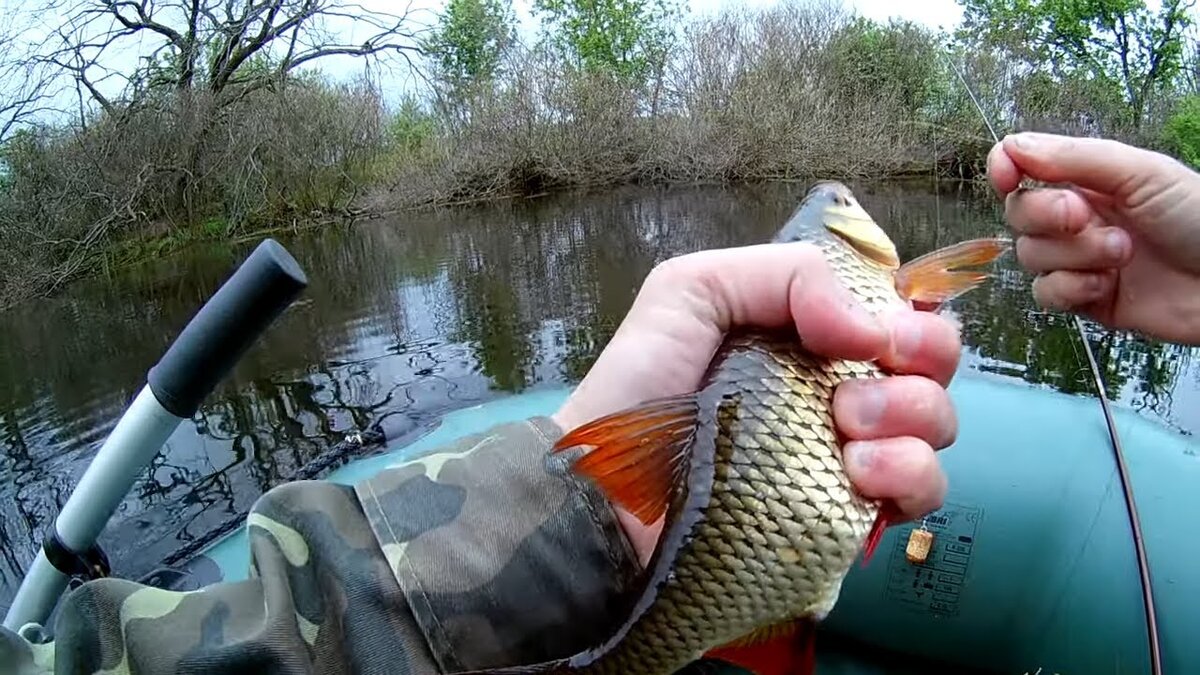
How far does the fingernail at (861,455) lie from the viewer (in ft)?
4.36

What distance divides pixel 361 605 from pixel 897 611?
6.31 ft

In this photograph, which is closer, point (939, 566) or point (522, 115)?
point (939, 566)

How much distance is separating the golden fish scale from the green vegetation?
15877mm

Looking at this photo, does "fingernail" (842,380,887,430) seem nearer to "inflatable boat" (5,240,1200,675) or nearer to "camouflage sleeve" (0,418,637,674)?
"camouflage sleeve" (0,418,637,674)

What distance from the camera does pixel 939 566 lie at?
103 inches

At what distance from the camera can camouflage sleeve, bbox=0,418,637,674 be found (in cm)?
129

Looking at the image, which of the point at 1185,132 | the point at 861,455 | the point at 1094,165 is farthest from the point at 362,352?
the point at 1185,132

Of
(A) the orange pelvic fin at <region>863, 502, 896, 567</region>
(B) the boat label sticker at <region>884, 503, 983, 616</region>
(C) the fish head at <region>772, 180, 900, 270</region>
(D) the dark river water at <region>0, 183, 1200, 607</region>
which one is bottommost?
(D) the dark river water at <region>0, 183, 1200, 607</region>

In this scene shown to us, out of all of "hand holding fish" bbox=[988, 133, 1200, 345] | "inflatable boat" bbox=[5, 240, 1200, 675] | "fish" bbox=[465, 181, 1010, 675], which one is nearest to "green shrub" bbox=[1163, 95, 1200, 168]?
"inflatable boat" bbox=[5, 240, 1200, 675]

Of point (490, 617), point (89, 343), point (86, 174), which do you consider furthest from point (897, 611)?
point (86, 174)

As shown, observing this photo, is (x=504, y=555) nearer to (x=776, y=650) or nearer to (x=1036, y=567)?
(x=776, y=650)

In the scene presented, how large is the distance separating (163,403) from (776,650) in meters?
1.31

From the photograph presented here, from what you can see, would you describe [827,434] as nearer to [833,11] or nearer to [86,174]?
[86,174]

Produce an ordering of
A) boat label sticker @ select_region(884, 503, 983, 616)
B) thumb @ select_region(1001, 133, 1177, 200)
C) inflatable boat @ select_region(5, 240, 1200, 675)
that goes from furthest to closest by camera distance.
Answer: boat label sticker @ select_region(884, 503, 983, 616) < inflatable boat @ select_region(5, 240, 1200, 675) < thumb @ select_region(1001, 133, 1177, 200)
